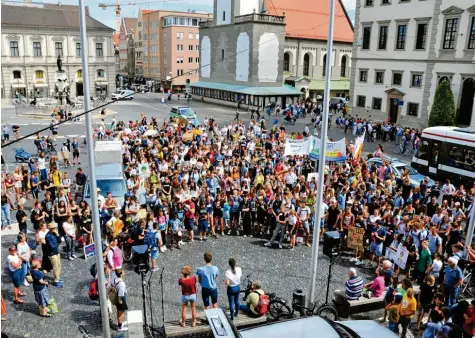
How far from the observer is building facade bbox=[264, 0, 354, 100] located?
210 ft

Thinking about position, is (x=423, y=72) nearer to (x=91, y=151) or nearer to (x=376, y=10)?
(x=376, y=10)

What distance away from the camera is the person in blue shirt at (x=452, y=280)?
402 inches

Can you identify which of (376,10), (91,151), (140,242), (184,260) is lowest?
(184,260)

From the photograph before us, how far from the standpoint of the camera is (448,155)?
22.4 meters

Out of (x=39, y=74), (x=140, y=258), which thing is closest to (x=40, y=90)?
(x=39, y=74)

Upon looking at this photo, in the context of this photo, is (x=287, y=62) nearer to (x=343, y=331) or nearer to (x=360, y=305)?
(x=360, y=305)

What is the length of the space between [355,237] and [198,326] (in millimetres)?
6365

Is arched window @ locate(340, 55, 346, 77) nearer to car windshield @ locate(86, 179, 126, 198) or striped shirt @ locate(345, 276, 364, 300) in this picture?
car windshield @ locate(86, 179, 126, 198)

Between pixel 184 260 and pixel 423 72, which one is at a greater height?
pixel 423 72

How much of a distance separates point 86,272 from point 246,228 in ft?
18.8

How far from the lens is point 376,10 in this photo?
4375 centimetres

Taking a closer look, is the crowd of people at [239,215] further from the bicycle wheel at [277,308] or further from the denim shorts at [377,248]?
the bicycle wheel at [277,308]

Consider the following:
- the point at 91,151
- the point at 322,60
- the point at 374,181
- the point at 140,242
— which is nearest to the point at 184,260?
the point at 140,242

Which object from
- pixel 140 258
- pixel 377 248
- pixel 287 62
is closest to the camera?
pixel 140 258
